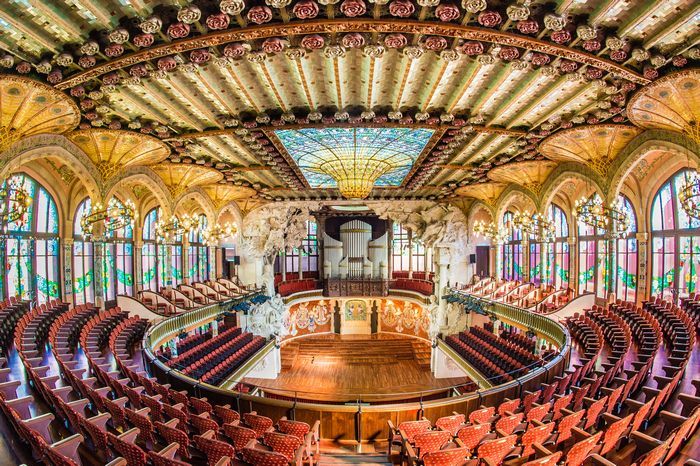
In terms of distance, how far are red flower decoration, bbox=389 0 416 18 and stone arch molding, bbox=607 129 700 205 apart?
8.45m

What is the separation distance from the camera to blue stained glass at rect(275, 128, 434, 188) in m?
11.5

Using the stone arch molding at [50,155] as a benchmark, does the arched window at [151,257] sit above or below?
below

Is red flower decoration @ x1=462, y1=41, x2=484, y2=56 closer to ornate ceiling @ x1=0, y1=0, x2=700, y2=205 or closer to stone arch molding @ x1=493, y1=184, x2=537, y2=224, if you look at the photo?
ornate ceiling @ x1=0, y1=0, x2=700, y2=205

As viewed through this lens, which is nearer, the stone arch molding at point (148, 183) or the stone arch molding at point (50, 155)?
the stone arch molding at point (50, 155)

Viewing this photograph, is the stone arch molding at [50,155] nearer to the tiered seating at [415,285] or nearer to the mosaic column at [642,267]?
the tiered seating at [415,285]

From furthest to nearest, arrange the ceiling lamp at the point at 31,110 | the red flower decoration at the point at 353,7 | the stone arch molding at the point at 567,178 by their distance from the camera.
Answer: the stone arch molding at the point at 567,178 → the ceiling lamp at the point at 31,110 → the red flower decoration at the point at 353,7

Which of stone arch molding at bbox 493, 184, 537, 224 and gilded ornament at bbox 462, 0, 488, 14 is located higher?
gilded ornament at bbox 462, 0, 488, 14

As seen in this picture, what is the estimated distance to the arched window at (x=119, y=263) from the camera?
21094 mm

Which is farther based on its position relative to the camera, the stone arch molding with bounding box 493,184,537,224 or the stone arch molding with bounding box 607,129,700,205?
the stone arch molding with bounding box 493,184,537,224

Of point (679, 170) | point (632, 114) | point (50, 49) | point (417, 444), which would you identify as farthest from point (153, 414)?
point (679, 170)

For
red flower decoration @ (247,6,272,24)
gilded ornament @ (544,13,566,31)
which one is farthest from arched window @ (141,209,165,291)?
gilded ornament @ (544,13,566,31)

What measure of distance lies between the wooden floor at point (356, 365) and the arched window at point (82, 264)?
9218 millimetres

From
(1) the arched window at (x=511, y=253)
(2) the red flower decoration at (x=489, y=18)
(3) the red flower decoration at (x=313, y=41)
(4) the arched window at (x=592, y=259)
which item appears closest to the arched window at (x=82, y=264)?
(3) the red flower decoration at (x=313, y=41)

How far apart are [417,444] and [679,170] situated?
16705 mm
